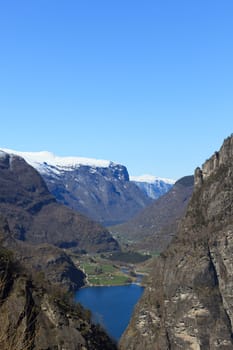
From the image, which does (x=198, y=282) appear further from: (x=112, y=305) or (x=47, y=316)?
(x=112, y=305)

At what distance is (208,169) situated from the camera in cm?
12875

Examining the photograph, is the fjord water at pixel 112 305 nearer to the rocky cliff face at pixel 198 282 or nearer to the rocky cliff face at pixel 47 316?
the rocky cliff face at pixel 198 282

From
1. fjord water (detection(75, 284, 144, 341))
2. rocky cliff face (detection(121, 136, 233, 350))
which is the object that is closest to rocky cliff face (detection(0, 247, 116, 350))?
rocky cliff face (detection(121, 136, 233, 350))

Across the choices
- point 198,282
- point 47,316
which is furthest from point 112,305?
point 47,316

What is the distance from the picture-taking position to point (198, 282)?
350ft

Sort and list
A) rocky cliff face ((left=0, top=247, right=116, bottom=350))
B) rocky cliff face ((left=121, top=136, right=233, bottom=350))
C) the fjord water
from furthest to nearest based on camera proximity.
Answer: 1. the fjord water
2. rocky cliff face ((left=121, top=136, right=233, bottom=350))
3. rocky cliff face ((left=0, top=247, right=116, bottom=350))

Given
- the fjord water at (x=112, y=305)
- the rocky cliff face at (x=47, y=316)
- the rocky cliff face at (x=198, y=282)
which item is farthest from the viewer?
the fjord water at (x=112, y=305)

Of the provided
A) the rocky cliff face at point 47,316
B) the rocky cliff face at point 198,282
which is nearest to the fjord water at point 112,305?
the rocky cliff face at point 198,282

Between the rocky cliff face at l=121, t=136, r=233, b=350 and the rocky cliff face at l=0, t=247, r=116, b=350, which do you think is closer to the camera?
the rocky cliff face at l=0, t=247, r=116, b=350

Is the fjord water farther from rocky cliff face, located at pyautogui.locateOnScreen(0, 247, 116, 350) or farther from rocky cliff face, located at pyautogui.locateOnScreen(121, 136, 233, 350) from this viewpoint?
rocky cliff face, located at pyautogui.locateOnScreen(0, 247, 116, 350)

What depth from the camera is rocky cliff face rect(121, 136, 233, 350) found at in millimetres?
100188

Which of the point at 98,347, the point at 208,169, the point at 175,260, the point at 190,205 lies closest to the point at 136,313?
the point at 175,260

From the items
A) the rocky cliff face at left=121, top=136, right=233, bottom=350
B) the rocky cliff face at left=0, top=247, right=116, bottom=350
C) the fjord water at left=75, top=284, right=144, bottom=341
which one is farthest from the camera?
the fjord water at left=75, top=284, right=144, bottom=341

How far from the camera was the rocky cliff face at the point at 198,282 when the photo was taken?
329 ft
